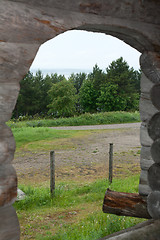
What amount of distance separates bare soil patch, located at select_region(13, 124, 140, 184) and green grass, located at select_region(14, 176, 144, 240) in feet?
4.13

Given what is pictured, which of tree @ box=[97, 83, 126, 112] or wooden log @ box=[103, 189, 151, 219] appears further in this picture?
tree @ box=[97, 83, 126, 112]

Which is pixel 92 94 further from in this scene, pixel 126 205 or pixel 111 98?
pixel 126 205

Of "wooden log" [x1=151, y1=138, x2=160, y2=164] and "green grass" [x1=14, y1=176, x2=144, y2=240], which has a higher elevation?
"wooden log" [x1=151, y1=138, x2=160, y2=164]

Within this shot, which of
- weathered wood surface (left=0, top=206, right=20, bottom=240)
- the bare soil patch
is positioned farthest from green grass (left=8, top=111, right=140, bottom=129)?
weathered wood surface (left=0, top=206, right=20, bottom=240)

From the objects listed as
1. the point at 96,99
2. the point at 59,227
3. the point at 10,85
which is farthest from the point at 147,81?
the point at 96,99

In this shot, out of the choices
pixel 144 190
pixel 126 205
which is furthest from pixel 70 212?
pixel 144 190

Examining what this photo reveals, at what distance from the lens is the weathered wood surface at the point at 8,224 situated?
236 centimetres

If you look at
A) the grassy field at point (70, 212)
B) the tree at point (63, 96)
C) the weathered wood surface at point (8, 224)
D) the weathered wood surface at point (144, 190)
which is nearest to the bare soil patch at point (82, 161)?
the grassy field at point (70, 212)

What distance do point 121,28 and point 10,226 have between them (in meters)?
2.23

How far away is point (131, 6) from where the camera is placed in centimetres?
297

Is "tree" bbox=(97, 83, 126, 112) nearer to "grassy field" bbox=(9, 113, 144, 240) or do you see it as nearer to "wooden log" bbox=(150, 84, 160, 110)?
"grassy field" bbox=(9, 113, 144, 240)

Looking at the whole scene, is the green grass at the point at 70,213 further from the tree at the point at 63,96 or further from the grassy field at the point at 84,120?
the tree at the point at 63,96

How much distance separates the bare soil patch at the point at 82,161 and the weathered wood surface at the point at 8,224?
6.10 metres

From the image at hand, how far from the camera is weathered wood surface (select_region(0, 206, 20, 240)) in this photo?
7.73ft
